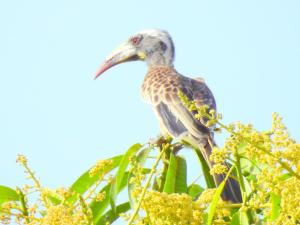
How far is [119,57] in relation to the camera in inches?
240

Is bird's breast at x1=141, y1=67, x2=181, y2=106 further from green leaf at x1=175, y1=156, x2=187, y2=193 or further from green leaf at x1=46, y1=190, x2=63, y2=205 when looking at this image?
green leaf at x1=46, y1=190, x2=63, y2=205

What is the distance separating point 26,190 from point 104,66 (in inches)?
161

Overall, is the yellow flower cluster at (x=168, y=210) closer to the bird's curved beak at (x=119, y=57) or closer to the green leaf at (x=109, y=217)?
the green leaf at (x=109, y=217)

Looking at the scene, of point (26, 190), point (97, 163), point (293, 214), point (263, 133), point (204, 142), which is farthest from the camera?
point (204, 142)

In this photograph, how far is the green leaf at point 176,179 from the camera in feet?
7.56

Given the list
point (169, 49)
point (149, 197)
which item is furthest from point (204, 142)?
point (169, 49)

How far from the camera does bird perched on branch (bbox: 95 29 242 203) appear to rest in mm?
3760

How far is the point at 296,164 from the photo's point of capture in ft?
4.66

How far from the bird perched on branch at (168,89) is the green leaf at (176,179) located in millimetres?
139

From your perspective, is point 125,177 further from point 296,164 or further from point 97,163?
point 296,164

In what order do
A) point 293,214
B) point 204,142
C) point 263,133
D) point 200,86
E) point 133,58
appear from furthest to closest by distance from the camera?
1. point 133,58
2. point 200,86
3. point 204,142
4. point 263,133
5. point 293,214

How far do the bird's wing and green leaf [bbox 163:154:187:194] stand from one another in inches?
41.4

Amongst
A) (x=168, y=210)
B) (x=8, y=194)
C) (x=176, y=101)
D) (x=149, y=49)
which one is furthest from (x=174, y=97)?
(x=168, y=210)

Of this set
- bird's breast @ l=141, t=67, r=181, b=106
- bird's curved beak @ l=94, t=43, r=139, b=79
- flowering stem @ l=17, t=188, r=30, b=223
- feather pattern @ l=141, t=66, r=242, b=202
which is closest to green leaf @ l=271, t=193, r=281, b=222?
flowering stem @ l=17, t=188, r=30, b=223
